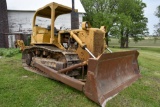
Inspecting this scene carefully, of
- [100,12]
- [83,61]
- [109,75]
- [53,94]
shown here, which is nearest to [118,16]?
[100,12]

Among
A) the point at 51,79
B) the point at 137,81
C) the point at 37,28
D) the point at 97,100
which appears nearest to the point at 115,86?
the point at 97,100

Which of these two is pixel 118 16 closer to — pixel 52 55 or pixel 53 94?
pixel 52 55

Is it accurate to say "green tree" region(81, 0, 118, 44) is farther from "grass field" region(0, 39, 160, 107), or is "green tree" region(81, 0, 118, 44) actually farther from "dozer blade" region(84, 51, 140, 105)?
"grass field" region(0, 39, 160, 107)

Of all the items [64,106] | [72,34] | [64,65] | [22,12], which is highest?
[22,12]

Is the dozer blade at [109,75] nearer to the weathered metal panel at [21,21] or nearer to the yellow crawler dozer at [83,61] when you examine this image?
the yellow crawler dozer at [83,61]

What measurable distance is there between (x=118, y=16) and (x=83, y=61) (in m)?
23.3

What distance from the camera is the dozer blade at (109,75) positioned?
3.79 metres

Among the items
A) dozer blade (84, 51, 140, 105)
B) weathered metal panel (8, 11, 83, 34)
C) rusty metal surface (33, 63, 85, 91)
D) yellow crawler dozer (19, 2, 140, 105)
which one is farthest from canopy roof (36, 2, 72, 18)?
weathered metal panel (8, 11, 83, 34)

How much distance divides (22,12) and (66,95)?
14271 millimetres

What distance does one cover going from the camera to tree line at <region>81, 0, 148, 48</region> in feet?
85.2

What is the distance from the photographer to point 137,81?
18.7ft

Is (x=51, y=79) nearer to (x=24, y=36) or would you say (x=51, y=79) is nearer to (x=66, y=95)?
(x=66, y=95)

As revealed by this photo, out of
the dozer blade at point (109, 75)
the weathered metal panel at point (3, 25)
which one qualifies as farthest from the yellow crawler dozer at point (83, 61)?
the weathered metal panel at point (3, 25)

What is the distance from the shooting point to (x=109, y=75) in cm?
445
